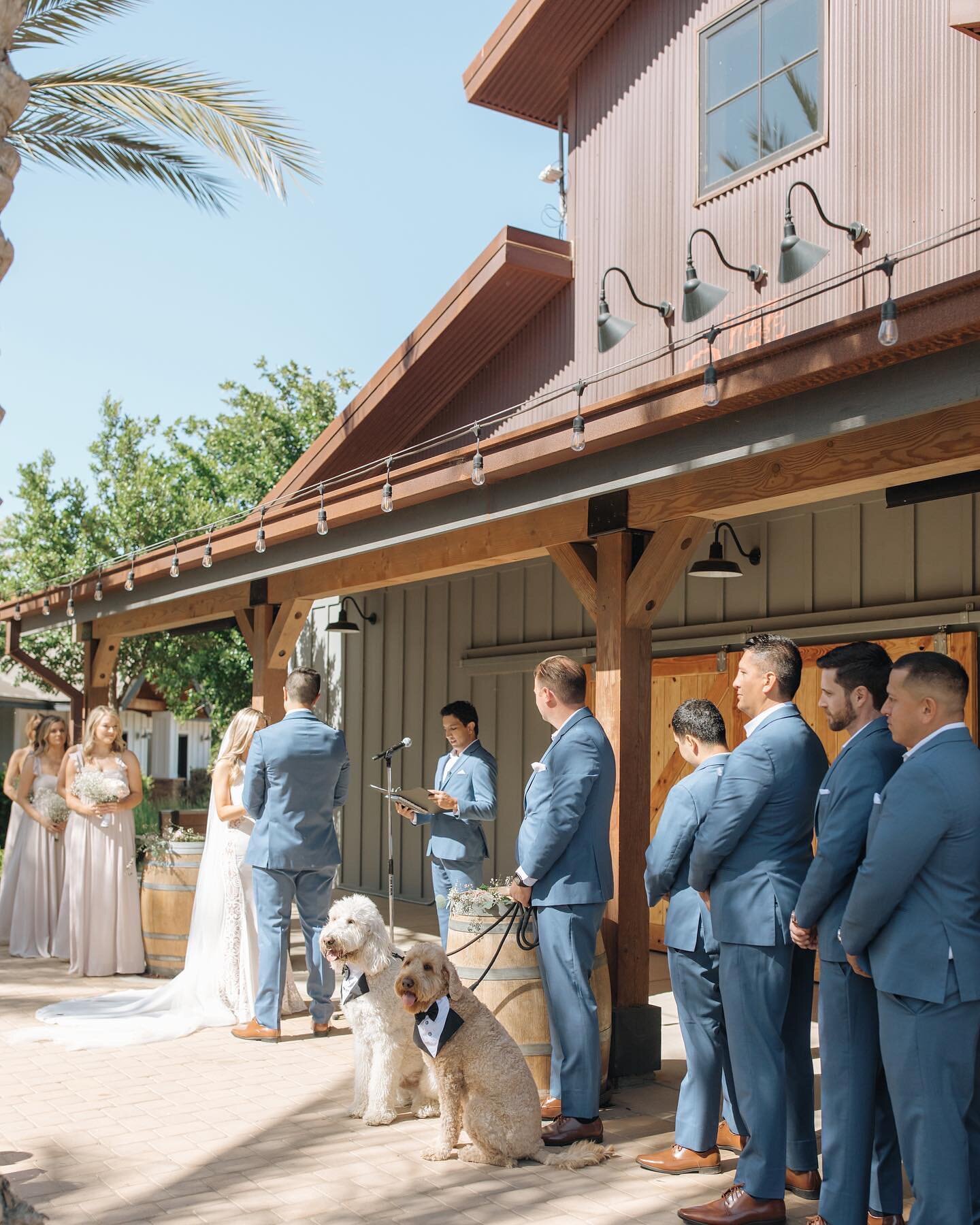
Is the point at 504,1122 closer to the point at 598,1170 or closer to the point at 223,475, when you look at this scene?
the point at 598,1170

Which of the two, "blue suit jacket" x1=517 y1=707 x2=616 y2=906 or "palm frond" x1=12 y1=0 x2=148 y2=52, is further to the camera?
"palm frond" x1=12 y1=0 x2=148 y2=52

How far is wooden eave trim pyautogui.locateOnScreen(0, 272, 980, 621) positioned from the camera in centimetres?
390

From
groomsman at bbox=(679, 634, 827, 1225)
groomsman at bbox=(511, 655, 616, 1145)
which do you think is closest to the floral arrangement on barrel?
groomsman at bbox=(511, 655, 616, 1145)

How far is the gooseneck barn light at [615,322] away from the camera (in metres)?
8.35

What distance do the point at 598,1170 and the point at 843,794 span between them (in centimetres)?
188

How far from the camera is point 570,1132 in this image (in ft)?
15.9

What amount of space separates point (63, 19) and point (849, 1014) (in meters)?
7.78

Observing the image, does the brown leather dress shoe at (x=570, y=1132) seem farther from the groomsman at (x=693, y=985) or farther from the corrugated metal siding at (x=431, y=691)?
the corrugated metal siding at (x=431, y=691)

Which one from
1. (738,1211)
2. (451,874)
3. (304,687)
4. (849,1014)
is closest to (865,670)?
(849,1014)

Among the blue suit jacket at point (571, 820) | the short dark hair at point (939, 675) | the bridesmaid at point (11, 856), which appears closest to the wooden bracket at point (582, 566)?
the blue suit jacket at point (571, 820)

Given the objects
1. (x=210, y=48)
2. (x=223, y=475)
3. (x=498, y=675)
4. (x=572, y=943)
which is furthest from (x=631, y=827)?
(x=223, y=475)

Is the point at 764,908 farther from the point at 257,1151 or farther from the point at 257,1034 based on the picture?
the point at 257,1034

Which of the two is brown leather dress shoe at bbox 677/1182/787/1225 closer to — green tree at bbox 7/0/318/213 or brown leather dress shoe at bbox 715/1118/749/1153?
brown leather dress shoe at bbox 715/1118/749/1153

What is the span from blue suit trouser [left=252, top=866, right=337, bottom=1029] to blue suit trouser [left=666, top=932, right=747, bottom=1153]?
2.58m
